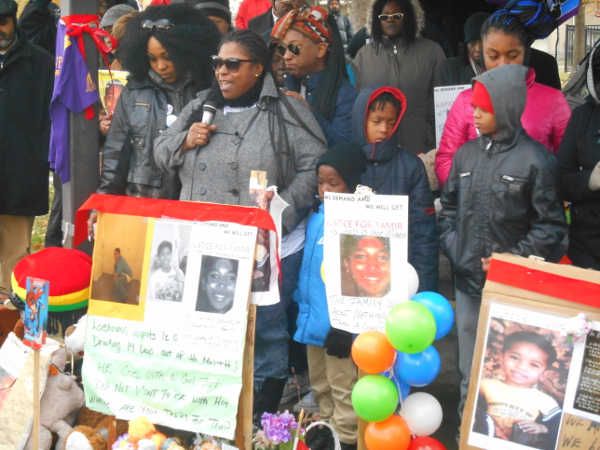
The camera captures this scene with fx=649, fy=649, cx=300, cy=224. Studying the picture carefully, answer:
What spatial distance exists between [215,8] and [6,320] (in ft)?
9.25

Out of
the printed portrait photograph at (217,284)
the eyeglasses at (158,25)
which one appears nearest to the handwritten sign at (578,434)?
the printed portrait photograph at (217,284)

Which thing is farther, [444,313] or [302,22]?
[302,22]

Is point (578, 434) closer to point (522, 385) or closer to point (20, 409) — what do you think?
point (522, 385)

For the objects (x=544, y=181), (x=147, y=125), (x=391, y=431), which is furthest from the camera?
(x=147, y=125)

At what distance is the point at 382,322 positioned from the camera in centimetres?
291

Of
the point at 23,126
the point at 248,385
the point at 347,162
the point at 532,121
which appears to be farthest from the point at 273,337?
the point at 23,126

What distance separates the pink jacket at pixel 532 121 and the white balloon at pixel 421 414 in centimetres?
134

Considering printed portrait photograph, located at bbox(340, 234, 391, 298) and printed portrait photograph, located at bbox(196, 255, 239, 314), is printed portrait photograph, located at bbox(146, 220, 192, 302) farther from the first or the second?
printed portrait photograph, located at bbox(340, 234, 391, 298)

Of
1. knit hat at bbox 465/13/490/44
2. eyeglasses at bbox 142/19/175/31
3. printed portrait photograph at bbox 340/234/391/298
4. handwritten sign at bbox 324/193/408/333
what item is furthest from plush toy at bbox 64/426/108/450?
knit hat at bbox 465/13/490/44

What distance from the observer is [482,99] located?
3.10 m

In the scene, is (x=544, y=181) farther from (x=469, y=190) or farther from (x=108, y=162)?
(x=108, y=162)

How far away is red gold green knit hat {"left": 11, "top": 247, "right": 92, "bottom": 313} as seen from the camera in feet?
11.7

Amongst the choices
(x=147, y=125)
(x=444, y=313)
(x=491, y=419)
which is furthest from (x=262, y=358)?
(x=147, y=125)

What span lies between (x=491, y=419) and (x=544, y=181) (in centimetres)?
112
